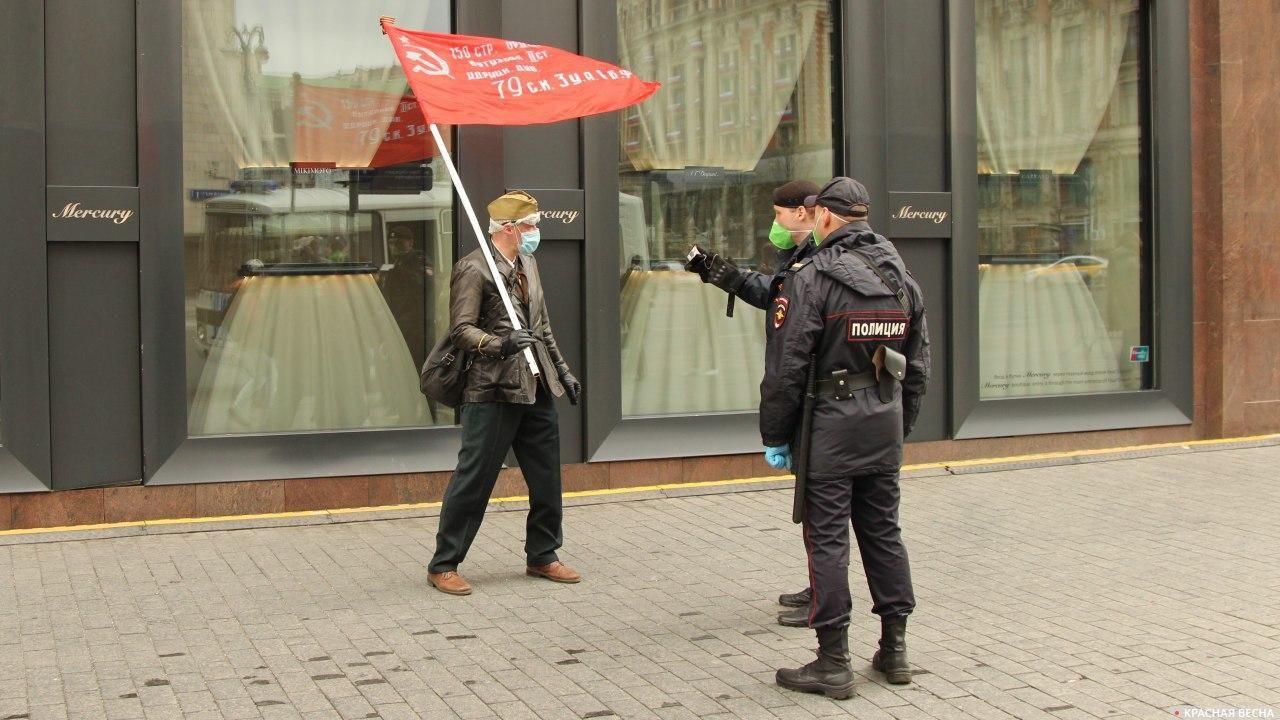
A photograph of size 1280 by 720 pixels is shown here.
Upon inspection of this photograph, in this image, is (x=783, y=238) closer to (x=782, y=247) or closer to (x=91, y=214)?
(x=782, y=247)

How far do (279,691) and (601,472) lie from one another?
14.0 feet

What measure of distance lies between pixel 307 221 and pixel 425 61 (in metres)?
2.15

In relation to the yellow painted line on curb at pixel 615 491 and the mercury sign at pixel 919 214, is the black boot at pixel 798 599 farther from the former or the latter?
the mercury sign at pixel 919 214

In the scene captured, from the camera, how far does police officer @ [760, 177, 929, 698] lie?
5555 millimetres

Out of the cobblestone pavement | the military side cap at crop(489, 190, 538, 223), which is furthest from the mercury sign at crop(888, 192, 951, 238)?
the military side cap at crop(489, 190, 538, 223)

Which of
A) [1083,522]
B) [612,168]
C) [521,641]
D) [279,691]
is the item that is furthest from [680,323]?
[279,691]

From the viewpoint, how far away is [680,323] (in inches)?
404

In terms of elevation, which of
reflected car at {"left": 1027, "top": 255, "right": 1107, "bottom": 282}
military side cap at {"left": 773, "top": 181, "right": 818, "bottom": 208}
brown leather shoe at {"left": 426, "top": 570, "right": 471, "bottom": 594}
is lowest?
brown leather shoe at {"left": 426, "top": 570, "right": 471, "bottom": 594}

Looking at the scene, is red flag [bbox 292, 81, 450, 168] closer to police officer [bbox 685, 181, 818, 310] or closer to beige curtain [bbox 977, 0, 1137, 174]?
police officer [bbox 685, 181, 818, 310]

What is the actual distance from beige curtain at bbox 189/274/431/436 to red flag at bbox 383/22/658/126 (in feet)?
7.44

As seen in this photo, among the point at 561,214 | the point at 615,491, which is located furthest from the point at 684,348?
the point at 561,214

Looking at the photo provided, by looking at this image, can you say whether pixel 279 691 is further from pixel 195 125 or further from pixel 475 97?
pixel 195 125

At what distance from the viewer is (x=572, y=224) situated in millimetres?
9359

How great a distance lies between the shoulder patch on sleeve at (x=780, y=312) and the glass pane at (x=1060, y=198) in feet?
A: 18.2
